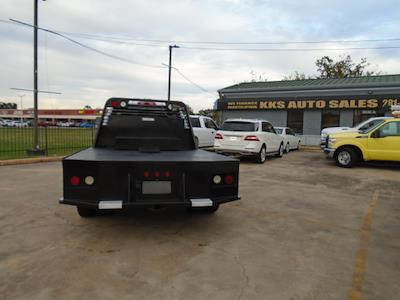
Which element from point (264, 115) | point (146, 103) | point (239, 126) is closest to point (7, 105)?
point (264, 115)

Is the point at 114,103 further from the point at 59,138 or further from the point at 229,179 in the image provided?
the point at 59,138

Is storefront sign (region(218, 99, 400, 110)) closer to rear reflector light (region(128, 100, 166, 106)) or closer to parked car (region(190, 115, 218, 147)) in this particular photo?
parked car (region(190, 115, 218, 147))

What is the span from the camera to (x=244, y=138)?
1248 cm

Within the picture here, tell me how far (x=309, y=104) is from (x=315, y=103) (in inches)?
15.5

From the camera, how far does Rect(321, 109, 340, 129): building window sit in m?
→ 21.3

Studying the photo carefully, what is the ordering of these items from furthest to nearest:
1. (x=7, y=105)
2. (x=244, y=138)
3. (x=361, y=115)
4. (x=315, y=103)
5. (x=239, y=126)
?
(x=7, y=105) → (x=315, y=103) → (x=361, y=115) → (x=239, y=126) → (x=244, y=138)

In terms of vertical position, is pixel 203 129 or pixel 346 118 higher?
Answer: pixel 346 118

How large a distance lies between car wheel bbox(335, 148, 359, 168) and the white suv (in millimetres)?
2744

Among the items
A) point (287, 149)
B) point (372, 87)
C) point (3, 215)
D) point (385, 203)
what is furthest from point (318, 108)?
point (3, 215)

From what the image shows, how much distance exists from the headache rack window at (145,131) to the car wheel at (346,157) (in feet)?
26.3

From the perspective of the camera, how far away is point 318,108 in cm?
2147

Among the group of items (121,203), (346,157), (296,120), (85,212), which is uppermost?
(296,120)

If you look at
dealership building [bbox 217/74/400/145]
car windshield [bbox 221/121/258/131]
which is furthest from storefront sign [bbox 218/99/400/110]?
car windshield [bbox 221/121/258/131]

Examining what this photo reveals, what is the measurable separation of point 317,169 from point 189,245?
851 centimetres
